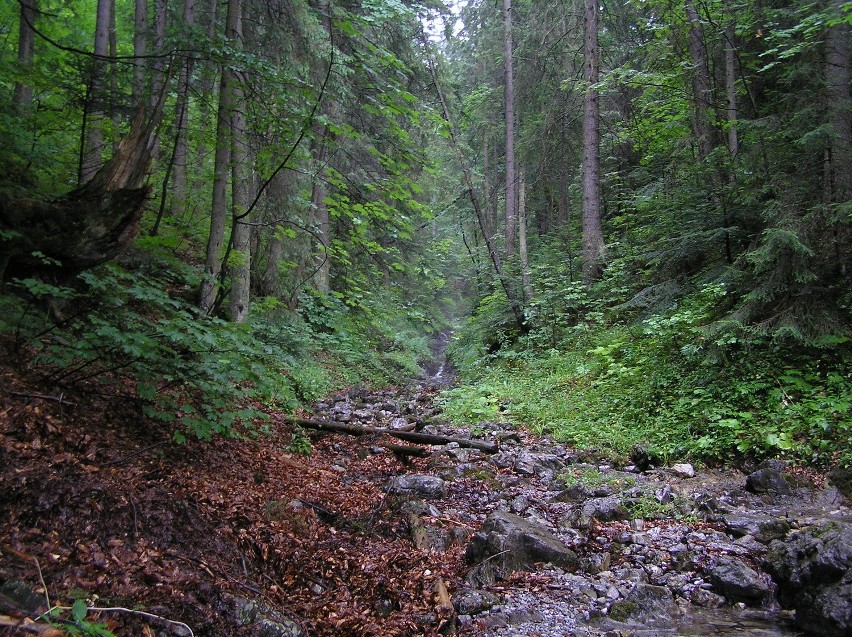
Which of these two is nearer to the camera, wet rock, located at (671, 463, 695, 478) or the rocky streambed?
the rocky streambed

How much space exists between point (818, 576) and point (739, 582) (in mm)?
565

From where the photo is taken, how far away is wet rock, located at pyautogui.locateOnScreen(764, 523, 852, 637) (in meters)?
3.40

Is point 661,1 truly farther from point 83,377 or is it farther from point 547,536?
point 83,377

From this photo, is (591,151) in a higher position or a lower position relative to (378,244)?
higher

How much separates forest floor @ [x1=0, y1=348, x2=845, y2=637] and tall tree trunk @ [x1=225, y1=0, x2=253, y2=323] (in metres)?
3.36

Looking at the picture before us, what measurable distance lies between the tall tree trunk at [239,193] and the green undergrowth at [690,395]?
485 centimetres

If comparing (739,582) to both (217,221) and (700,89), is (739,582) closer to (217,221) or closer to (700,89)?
(217,221)

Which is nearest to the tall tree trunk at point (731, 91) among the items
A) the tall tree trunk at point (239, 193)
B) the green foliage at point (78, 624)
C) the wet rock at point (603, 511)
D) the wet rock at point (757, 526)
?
the wet rock at point (757, 526)

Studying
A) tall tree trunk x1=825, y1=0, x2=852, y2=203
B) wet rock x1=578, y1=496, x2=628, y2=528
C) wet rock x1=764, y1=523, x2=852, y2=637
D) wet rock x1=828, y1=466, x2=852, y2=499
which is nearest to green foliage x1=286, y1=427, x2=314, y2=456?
wet rock x1=578, y1=496, x2=628, y2=528

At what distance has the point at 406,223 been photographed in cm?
823

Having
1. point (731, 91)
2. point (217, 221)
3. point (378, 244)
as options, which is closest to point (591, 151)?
point (731, 91)

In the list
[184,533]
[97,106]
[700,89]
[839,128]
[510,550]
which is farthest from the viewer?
[700,89]

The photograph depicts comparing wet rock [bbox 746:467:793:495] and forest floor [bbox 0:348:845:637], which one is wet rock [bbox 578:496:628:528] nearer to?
forest floor [bbox 0:348:845:637]

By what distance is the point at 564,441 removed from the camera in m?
8.75
